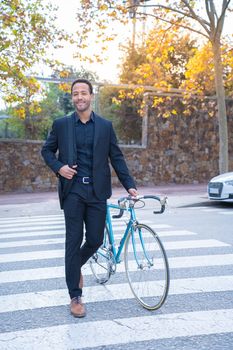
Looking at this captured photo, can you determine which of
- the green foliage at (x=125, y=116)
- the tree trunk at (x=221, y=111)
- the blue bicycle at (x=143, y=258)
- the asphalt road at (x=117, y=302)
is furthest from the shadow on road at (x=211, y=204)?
the blue bicycle at (x=143, y=258)

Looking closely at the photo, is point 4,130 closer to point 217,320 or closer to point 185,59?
point 185,59

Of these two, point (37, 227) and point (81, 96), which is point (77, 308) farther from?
point (37, 227)

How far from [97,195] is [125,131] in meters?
19.4

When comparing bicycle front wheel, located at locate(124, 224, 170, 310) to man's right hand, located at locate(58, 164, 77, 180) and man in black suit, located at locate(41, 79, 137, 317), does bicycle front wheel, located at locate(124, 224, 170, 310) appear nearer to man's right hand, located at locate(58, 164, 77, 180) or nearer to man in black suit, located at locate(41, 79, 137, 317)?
man in black suit, located at locate(41, 79, 137, 317)

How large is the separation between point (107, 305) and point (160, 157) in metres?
17.2

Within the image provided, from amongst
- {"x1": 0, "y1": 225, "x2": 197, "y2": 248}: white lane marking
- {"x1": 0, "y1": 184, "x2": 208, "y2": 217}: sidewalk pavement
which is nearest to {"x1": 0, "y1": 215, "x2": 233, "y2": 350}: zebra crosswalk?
{"x1": 0, "y1": 225, "x2": 197, "y2": 248}: white lane marking

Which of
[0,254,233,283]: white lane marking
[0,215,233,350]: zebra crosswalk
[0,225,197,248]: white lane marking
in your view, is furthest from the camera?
[0,225,197,248]: white lane marking

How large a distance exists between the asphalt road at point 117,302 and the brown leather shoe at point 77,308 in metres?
0.07

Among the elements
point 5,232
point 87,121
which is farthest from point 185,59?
point 87,121

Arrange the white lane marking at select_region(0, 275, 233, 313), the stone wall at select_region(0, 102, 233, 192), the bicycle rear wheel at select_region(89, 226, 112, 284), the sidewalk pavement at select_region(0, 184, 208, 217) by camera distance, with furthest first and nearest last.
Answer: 1. the stone wall at select_region(0, 102, 233, 192)
2. the sidewalk pavement at select_region(0, 184, 208, 217)
3. the bicycle rear wheel at select_region(89, 226, 112, 284)
4. the white lane marking at select_region(0, 275, 233, 313)

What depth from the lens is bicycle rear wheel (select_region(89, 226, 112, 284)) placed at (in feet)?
16.9

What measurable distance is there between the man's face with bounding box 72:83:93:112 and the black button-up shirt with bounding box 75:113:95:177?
0.12m

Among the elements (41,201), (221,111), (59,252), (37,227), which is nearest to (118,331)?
(59,252)

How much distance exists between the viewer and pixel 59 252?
771 centimetres
